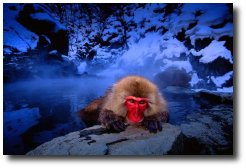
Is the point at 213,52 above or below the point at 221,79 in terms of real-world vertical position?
above

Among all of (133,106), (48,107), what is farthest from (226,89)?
(48,107)

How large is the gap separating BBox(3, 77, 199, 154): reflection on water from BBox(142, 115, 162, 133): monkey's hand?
8.9 inches

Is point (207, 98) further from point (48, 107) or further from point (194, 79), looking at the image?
point (48, 107)

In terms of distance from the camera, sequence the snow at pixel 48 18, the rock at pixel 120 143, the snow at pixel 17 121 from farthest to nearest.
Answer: the snow at pixel 48 18
the snow at pixel 17 121
the rock at pixel 120 143

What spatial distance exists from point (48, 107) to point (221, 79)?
1.19 meters

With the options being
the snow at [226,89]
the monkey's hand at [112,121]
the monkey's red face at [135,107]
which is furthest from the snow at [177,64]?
the monkey's hand at [112,121]

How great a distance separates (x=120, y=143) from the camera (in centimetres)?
176

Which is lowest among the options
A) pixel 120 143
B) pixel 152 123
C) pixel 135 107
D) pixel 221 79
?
pixel 120 143

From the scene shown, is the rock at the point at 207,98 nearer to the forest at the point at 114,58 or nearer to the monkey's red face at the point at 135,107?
the forest at the point at 114,58

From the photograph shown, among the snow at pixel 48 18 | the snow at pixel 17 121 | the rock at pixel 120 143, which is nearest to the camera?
the rock at pixel 120 143

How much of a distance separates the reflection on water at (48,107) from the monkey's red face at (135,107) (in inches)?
10.5

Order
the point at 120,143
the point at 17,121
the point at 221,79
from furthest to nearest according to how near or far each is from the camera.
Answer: the point at 221,79
the point at 17,121
the point at 120,143

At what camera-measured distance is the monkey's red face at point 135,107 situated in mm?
1785

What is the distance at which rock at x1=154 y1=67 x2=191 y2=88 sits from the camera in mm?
2064
